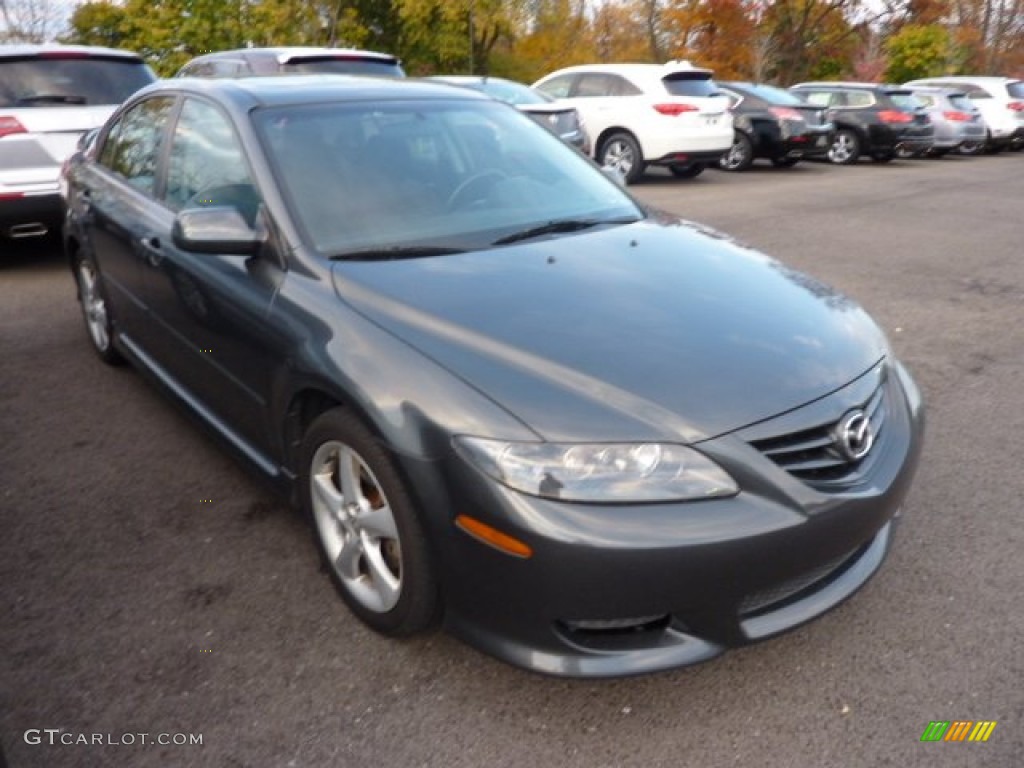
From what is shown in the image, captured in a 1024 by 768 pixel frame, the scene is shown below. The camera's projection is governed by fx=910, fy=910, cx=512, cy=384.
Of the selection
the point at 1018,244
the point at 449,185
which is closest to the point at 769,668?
the point at 449,185

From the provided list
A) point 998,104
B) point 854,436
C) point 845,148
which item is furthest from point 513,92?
point 998,104

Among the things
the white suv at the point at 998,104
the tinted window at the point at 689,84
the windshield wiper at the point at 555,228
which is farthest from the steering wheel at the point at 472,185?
the white suv at the point at 998,104

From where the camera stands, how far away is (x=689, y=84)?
13.6 m

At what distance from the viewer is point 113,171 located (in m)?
4.49

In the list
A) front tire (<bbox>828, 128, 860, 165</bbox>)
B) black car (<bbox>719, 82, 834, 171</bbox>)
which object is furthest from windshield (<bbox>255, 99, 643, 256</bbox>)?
front tire (<bbox>828, 128, 860, 165</bbox>)

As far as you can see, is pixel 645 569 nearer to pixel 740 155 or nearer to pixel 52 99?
pixel 52 99

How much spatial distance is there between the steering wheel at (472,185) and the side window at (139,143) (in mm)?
1471

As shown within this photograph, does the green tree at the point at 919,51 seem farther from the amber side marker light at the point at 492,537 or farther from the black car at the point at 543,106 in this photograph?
the amber side marker light at the point at 492,537

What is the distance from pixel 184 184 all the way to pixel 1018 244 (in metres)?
8.34

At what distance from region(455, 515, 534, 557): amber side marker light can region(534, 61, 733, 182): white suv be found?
38.6ft

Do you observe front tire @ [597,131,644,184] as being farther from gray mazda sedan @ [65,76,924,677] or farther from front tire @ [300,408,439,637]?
front tire @ [300,408,439,637]

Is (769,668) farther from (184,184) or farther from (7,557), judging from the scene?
(184,184)

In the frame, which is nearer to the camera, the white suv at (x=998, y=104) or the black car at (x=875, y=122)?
the black car at (x=875, y=122)

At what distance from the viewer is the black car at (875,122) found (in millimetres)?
17125
